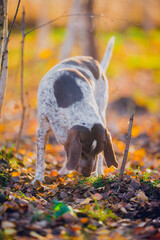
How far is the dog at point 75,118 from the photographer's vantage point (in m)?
3.78

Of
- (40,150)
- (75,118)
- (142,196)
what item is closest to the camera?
(142,196)

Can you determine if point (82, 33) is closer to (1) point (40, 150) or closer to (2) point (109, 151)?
(1) point (40, 150)

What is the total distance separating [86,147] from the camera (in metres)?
3.80

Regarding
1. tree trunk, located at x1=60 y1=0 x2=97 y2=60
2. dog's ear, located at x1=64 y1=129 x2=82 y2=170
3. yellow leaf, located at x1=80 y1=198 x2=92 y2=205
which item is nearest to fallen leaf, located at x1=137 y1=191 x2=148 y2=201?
yellow leaf, located at x1=80 y1=198 x2=92 y2=205

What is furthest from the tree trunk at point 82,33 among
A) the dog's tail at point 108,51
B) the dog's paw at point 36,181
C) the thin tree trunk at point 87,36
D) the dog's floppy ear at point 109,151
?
the dog's floppy ear at point 109,151

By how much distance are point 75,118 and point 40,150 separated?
0.91 meters

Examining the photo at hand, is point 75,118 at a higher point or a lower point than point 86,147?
higher

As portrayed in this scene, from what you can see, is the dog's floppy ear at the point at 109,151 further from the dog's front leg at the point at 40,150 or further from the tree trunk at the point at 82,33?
the tree trunk at the point at 82,33

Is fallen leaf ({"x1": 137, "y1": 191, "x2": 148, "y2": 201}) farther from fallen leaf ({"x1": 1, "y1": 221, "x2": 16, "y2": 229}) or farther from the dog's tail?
the dog's tail

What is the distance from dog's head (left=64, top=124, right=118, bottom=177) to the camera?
3.65 meters

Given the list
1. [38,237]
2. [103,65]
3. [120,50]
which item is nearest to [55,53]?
[120,50]

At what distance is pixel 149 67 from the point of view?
1855 cm

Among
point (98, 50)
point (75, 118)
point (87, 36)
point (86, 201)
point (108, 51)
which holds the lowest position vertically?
point (86, 201)

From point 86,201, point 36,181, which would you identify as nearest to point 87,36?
point 36,181
